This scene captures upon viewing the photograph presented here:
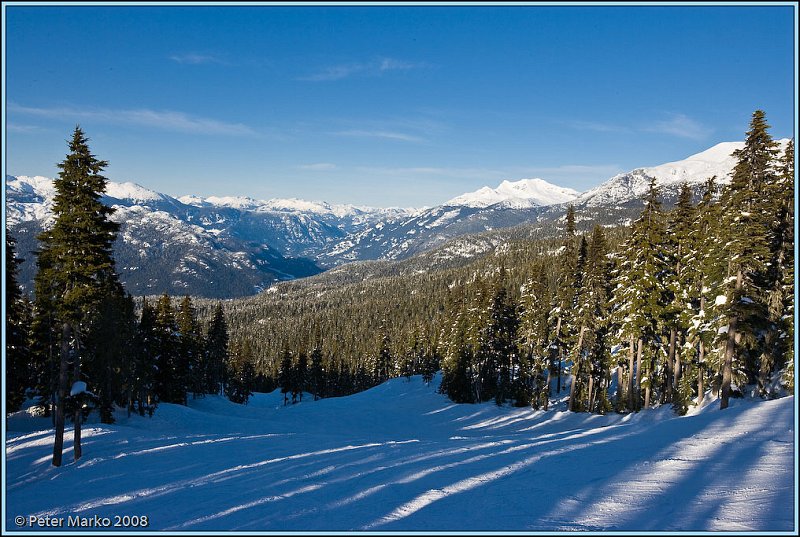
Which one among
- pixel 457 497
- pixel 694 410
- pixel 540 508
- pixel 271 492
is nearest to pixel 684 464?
pixel 540 508

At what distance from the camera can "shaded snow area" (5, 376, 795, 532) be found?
29.8 ft

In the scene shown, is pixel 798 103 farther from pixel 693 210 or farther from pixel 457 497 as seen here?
pixel 693 210

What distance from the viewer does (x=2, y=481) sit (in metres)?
10.6

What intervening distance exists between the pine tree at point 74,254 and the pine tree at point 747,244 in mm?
30018

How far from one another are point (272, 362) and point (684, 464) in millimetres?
123262

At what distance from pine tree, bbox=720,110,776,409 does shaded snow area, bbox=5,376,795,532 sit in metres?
3.78

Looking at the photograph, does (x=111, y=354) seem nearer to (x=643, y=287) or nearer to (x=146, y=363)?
(x=146, y=363)

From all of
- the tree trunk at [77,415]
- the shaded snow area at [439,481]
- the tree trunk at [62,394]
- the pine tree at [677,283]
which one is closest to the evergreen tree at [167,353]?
the shaded snow area at [439,481]

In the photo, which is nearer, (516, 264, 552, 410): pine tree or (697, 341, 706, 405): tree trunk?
(697, 341, 706, 405): tree trunk

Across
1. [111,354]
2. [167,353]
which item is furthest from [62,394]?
[167,353]

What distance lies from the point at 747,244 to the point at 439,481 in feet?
64.6

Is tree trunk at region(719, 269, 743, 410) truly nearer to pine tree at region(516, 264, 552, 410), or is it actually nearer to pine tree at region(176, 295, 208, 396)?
pine tree at region(516, 264, 552, 410)

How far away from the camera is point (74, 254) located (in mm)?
18500

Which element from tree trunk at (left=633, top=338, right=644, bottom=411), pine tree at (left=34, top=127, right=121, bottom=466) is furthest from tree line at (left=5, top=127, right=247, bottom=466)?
tree trunk at (left=633, top=338, right=644, bottom=411)
